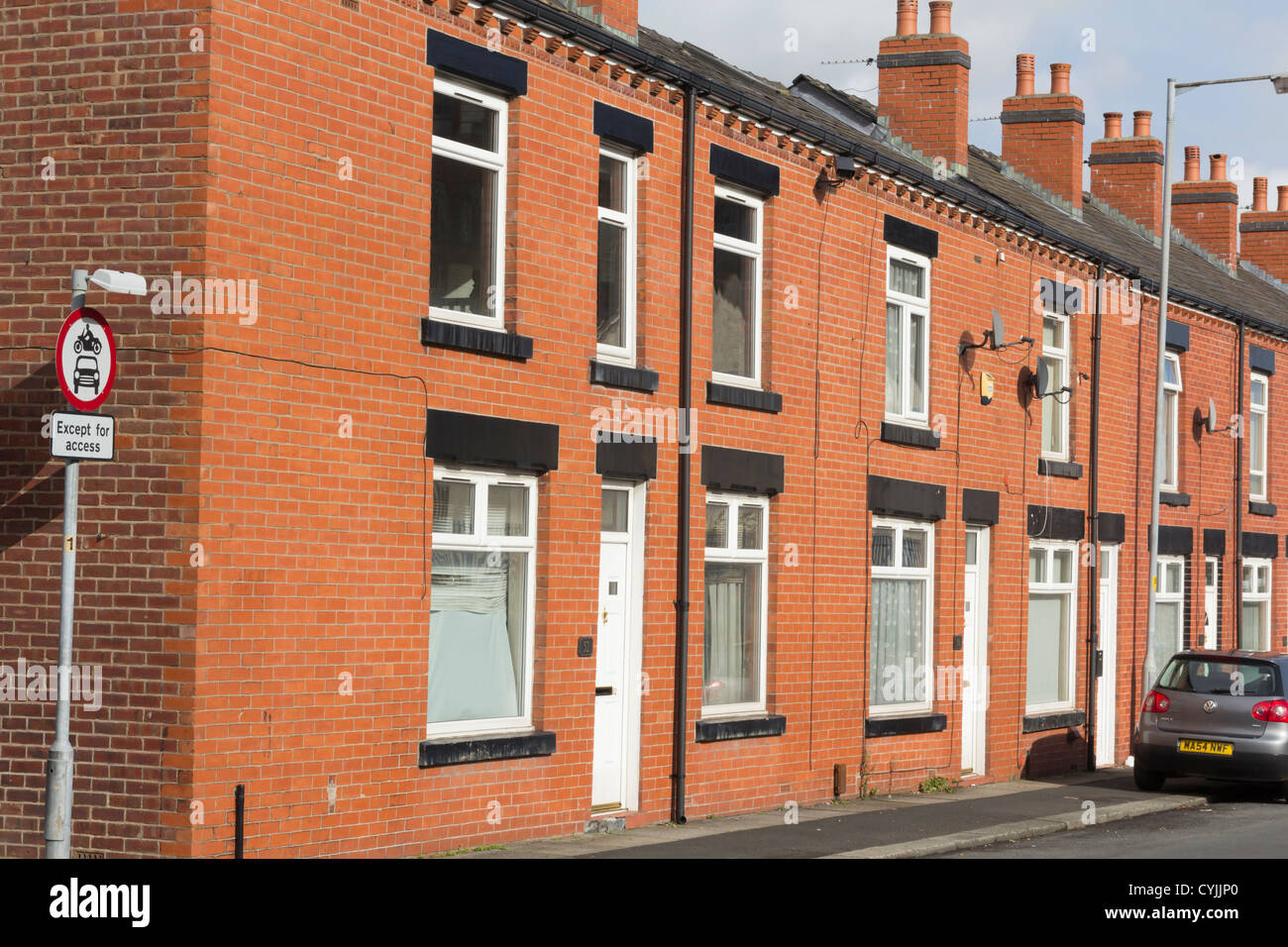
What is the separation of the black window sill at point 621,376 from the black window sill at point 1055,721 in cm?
900

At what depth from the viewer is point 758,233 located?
16141mm

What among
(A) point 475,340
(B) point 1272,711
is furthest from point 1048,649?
(A) point 475,340

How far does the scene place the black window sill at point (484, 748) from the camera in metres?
11.8

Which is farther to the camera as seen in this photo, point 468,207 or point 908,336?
point 908,336

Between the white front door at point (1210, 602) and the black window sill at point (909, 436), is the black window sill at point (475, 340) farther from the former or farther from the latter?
the white front door at point (1210, 602)

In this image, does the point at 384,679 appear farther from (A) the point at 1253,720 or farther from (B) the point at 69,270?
(A) the point at 1253,720

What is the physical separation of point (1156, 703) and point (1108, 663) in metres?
4.96

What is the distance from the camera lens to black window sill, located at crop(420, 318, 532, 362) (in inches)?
468

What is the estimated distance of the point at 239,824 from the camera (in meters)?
10.2

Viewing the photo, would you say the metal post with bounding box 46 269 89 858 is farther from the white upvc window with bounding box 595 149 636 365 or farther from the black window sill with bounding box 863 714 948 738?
the black window sill with bounding box 863 714 948 738

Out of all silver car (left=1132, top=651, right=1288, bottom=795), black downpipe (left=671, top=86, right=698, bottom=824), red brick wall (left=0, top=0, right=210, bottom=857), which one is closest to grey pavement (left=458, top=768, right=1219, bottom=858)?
silver car (left=1132, top=651, right=1288, bottom=795)

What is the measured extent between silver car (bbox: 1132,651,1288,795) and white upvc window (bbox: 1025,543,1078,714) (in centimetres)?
279

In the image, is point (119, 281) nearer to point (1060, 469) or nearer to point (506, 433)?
point (506, 433)
